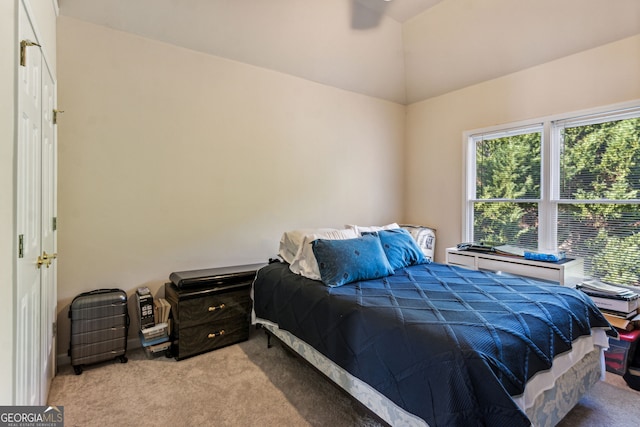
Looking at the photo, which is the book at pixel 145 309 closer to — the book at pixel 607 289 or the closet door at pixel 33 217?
the closet door at pixel 33 217

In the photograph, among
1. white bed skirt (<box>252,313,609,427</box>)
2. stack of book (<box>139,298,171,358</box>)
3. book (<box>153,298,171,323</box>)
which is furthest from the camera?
book (<box>153,298,171,323</box>)

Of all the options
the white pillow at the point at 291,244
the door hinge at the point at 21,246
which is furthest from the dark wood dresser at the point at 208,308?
the door hinge at the point at 21,246

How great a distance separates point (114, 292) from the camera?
2527mm

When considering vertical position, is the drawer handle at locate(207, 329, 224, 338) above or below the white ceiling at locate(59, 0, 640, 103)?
below

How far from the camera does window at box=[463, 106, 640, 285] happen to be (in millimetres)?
2773

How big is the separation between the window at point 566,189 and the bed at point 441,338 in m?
1.19

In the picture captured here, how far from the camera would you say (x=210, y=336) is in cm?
271

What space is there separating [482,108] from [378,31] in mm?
1492

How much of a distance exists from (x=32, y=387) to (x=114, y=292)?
108cm

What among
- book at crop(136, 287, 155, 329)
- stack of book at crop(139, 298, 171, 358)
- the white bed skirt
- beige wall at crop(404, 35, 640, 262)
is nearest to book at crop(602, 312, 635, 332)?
the white bed skirt

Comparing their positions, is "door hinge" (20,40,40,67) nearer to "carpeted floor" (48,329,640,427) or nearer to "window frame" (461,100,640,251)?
"carpeted floor" (48,329,640,427)

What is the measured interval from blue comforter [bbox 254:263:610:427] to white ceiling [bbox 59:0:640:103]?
7.46 feet

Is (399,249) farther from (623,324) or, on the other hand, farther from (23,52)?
(23,52)

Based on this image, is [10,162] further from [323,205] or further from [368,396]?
[323,205]
